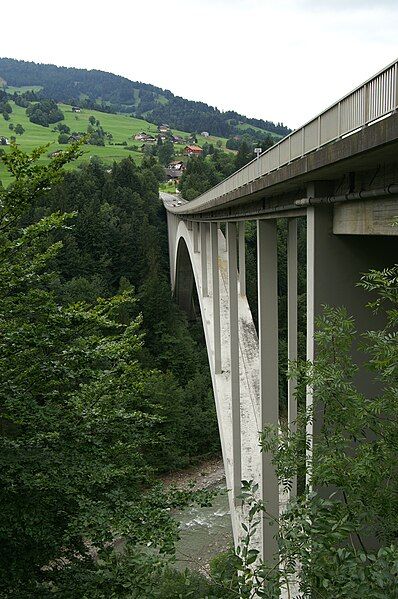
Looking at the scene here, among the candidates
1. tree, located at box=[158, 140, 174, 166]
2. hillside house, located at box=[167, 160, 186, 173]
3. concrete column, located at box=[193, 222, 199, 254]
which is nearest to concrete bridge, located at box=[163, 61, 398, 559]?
concrete column, located at box=[193, 222, 199, 254]

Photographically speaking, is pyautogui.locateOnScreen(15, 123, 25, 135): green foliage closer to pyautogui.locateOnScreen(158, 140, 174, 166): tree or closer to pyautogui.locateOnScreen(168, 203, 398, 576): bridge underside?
pyautogui.locateOnScreen(158, 140, 174, 166): tree

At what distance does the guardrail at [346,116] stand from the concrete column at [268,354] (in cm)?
201

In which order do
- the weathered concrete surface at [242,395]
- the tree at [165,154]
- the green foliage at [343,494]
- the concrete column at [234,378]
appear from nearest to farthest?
1. the green foliage at [343,494]
2. the concrete column at [234,378]
3. the weathered concrete surface at [242,395]
4. the tree at [165,154]

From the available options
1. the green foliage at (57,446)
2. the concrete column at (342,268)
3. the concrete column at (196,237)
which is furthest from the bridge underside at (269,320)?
the concrete column at (196,237)

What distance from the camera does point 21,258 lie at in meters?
7.63

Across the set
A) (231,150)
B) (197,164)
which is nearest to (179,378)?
(197,164)

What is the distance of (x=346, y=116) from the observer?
227 inches

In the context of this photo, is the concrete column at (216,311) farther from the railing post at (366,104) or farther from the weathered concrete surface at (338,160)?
the railing post at (366,104)

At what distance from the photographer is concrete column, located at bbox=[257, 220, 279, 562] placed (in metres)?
10.9

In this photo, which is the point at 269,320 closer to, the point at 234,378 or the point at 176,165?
the point at 234,378

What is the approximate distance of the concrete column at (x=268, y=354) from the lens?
10891mm

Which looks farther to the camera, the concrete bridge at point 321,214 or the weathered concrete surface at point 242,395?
the weathered concrete surface at point 242,395

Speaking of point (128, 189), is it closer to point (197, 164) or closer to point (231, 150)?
point (197, 164)

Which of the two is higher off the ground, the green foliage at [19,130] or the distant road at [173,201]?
the green foliage at [19,130]
